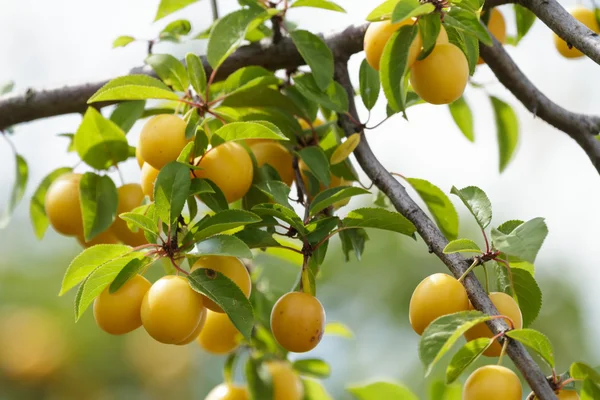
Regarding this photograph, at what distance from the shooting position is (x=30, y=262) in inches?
170

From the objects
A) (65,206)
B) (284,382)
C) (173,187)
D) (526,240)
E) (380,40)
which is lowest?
(284,382)

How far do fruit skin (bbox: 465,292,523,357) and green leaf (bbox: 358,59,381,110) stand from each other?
1.51 feet

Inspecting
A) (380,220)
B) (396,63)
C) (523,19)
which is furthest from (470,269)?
(523,19)

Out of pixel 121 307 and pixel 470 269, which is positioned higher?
pixel 470 269

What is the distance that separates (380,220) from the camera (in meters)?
0.96

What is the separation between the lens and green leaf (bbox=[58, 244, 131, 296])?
3.11 ft

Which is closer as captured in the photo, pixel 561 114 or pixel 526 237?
pixel 526 237

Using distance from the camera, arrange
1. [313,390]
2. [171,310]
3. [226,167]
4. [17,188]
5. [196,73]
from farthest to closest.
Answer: [313,390]
[17,188]
[196,73]
[226,167]
[171,310]

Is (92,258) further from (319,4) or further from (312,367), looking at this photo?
(312,367)

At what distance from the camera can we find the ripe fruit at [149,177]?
106 centimetres

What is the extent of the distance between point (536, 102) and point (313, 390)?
792mm

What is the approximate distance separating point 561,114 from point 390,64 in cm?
54

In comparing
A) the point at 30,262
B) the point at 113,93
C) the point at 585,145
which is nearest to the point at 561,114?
the point at 585,145

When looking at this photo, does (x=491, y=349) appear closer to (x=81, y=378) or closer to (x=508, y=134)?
(x=508, y=134)
